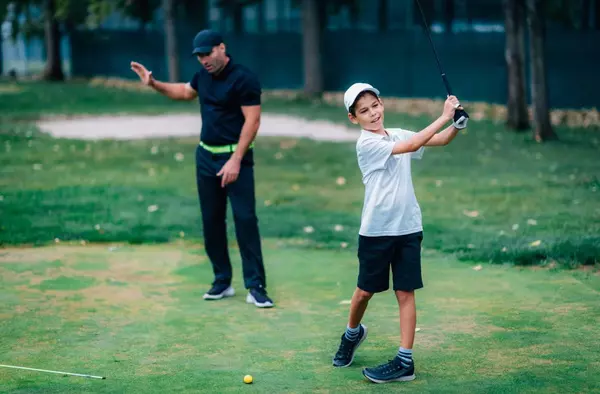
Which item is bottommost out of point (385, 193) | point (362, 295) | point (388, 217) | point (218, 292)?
point (218, 292)

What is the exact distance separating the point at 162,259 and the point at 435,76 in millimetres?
20250

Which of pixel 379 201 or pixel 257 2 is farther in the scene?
pixel 257 2

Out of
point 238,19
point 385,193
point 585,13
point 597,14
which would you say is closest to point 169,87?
point 385,193

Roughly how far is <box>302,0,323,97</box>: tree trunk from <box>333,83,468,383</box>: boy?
26151 millimetres

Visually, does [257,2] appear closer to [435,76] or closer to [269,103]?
[269,103]

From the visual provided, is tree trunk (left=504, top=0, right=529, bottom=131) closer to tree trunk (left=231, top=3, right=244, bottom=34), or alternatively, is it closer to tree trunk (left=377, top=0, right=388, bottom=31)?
tree trunk (left=377, top=0, right=388, bottom=31)

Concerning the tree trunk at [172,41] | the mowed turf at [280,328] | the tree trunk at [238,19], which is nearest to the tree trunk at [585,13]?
the tree trunk at [172,41]

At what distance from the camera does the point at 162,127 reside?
23453mm

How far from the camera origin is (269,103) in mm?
30625

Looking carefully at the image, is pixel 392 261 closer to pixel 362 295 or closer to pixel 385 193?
pixel 362 295

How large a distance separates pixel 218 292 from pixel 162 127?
15.7 metres

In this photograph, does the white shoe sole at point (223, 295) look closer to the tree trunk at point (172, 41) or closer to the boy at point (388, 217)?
the boy at point (388, 217)

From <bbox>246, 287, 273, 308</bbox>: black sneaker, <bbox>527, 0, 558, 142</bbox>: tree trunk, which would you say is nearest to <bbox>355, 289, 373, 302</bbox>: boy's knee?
<bbox>246, 287, 273, 308</bbox>: black sneaker

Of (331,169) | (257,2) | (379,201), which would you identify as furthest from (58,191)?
(257,2)
